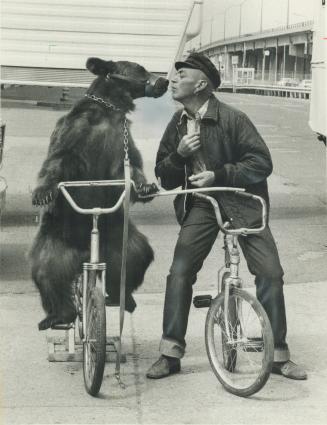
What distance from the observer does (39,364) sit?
593cm

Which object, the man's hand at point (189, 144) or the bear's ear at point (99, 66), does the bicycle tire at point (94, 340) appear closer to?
the man's hand at point (189, 144)

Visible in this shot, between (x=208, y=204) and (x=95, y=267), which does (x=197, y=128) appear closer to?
(x=208, y=204)

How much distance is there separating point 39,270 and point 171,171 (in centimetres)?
95

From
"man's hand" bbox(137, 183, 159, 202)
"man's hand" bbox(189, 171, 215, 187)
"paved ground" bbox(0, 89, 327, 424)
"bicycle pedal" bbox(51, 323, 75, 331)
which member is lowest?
"paved ground" bbox(0, 89, 327, 424)

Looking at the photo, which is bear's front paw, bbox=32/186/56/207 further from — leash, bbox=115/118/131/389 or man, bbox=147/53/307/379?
man, bbox=147/53/307/379

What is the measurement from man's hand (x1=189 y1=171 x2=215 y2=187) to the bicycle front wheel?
582 mm

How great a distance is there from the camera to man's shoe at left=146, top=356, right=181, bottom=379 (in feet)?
18.5

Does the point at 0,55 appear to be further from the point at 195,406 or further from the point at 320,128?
the point at 195,406

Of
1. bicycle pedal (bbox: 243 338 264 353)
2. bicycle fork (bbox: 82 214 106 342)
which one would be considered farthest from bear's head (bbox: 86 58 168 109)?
bicycle pedal (bbox: 243 338 264 353)

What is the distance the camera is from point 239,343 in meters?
5.50

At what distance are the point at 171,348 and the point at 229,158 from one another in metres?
1.10

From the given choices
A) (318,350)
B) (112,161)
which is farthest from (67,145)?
(318,350)

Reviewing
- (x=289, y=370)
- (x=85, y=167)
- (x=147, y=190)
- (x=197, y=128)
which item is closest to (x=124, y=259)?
(x=147, y=190)

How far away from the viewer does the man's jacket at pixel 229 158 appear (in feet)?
18.5
